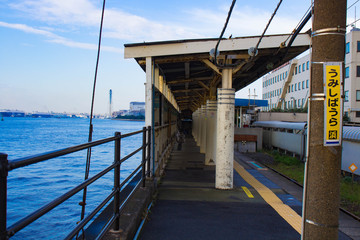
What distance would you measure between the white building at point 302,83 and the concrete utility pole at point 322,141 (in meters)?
18.6

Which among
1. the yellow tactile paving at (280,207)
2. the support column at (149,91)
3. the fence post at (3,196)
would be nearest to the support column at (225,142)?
Answer: the yellow tactile paving at (280,207)

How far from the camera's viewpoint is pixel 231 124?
7926 mm

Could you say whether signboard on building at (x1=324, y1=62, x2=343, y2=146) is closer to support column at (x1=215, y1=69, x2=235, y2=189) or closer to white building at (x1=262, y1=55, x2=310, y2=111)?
support column at (x1=215, y1=69, x2=235, y2=189)

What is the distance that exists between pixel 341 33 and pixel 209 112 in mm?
10734

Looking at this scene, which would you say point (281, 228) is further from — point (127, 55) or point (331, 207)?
point (127, 55)

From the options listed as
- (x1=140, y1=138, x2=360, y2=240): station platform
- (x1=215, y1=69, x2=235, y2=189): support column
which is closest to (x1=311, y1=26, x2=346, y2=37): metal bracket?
(x1=140, y1=138, x2=360, y2=240): station platform

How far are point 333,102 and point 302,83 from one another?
52.1 m

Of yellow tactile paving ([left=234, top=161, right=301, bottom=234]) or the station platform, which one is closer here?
the station platform

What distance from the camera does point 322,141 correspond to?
235 cm

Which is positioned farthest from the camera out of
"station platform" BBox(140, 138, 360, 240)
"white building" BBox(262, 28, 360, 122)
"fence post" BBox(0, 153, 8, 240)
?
"white building" BBox(262, 28, 360, 122)

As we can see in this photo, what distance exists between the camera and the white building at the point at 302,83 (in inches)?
1388

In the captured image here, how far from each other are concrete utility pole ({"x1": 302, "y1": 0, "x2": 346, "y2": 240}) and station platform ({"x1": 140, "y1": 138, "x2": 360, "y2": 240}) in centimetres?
239

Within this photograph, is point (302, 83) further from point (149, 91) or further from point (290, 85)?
point (149, 91)

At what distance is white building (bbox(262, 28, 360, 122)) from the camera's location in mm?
35250
